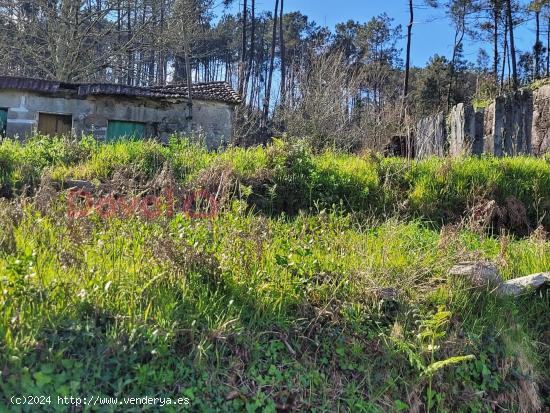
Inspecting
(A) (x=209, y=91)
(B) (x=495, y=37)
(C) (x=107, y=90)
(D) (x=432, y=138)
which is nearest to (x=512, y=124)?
(D) (x=432, y=138)

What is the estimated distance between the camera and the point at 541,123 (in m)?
10.9

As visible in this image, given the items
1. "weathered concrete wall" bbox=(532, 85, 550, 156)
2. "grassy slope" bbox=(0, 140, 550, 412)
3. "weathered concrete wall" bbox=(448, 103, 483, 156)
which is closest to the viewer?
"grassy slope" bbox=(0, 140, 550, 412)

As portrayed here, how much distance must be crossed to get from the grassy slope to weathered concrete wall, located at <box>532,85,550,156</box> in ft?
20.8

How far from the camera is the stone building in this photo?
13039 millimetres

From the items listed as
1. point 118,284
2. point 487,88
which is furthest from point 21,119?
point 487,88

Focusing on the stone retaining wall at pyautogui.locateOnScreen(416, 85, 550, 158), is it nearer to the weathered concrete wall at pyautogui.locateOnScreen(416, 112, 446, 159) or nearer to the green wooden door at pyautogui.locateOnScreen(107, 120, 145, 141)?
the weathered concrete wall at pyautogui.locateOnScreen(416, 112, 446, 159)

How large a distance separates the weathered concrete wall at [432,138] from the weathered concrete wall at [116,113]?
17.3 feet

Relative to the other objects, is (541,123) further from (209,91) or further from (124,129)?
(124,129)

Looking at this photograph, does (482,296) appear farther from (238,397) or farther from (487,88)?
(487,88)

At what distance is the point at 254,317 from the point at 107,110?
1243 centimetres

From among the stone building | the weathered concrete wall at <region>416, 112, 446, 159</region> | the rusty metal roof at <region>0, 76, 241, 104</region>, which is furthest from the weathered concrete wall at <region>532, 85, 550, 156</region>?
the rusty metal roof at <region>0, 76, 241, 104</region>

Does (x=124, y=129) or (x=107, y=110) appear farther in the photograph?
(x=124, y=129)

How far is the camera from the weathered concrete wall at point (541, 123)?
9645 millimetres

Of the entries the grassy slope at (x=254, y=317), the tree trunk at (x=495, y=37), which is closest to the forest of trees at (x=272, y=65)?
the tree trunk at (x=495, y=37)
